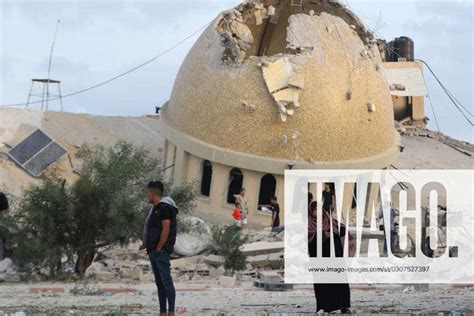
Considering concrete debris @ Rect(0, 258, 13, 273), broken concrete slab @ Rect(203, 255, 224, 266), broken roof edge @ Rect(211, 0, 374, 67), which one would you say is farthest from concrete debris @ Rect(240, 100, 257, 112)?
concrete debris @ Rect(0, 258, 13, 273)

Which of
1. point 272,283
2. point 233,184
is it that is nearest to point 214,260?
point 272,283

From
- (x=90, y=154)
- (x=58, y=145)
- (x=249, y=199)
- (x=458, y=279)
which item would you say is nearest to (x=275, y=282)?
(x=458, y=279)

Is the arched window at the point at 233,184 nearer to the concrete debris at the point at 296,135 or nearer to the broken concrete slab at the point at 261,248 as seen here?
the concrete debris at the point at 296,135

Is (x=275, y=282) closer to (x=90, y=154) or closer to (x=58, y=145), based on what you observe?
(x=90, y=154)

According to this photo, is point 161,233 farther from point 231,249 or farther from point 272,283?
point 231,249

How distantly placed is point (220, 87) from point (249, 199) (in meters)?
2.84

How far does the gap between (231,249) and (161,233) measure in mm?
7872

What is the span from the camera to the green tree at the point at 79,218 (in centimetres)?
1301

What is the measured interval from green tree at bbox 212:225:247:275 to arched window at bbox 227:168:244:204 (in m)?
3.90

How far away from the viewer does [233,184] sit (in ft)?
66.9

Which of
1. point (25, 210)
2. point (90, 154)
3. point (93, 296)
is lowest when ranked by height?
point (93, 296)

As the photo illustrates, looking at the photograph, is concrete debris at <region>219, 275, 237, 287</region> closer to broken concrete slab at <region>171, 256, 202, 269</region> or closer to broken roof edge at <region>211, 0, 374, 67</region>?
broken concrete slab at <region>171, 256, 202, 269</region>

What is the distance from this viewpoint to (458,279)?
495 inches

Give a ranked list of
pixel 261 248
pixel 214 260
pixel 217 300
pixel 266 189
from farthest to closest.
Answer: pixel 266 189 → pixel 261 248 → pixel 214 260 → pixel 217 300
